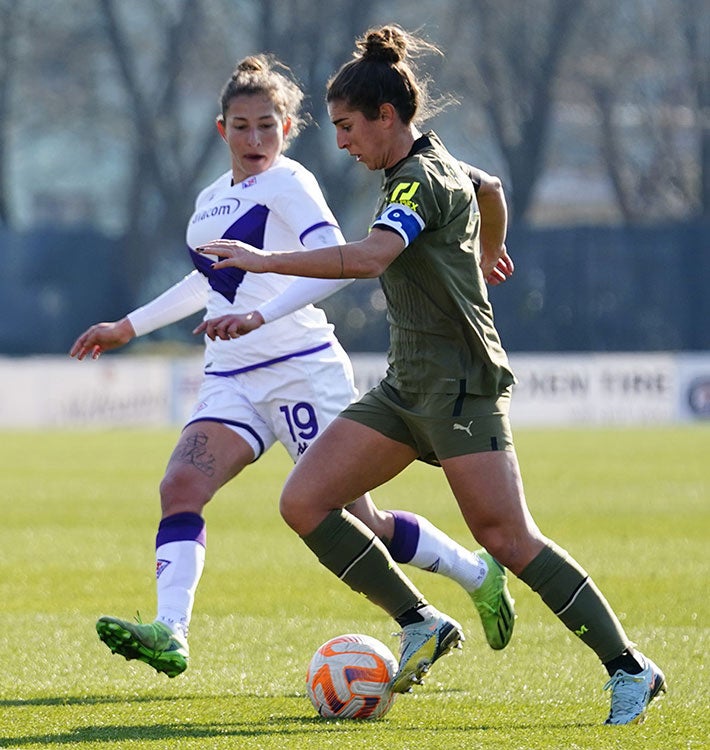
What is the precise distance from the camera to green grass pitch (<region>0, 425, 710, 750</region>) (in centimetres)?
532

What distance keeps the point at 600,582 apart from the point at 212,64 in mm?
30309

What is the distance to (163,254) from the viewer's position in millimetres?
34062

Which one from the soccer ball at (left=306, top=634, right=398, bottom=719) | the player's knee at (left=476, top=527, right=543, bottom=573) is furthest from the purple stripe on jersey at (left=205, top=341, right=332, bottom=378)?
the player's knee at (left=476, top=527, right=543, bottom=573)

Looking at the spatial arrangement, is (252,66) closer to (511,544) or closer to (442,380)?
(442,380)

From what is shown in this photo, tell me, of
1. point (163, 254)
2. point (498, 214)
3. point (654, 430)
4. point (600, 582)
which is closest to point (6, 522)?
point (600, 582)

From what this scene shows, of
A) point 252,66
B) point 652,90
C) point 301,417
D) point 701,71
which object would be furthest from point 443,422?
point 652,90

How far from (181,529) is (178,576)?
0.18 meters

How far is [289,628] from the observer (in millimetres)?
7742

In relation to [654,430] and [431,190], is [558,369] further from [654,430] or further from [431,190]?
[431,190]

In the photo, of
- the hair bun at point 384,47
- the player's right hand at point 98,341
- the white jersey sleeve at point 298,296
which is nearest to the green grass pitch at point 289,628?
the player's right hand at point 98,341

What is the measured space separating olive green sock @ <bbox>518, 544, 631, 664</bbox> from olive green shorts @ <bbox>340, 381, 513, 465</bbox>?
15.6 inches

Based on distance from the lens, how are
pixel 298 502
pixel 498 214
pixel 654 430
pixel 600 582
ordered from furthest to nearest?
pixel 654 430 < pixel 600 582 < pixel 498 214 < pixel 298 502

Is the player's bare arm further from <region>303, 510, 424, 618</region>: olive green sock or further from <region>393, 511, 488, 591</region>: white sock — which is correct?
<region>393, 511, 488, 591</region>: white sock

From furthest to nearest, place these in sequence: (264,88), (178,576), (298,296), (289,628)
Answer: (289,628) < (264,88) < (178,576) < (298,296)
